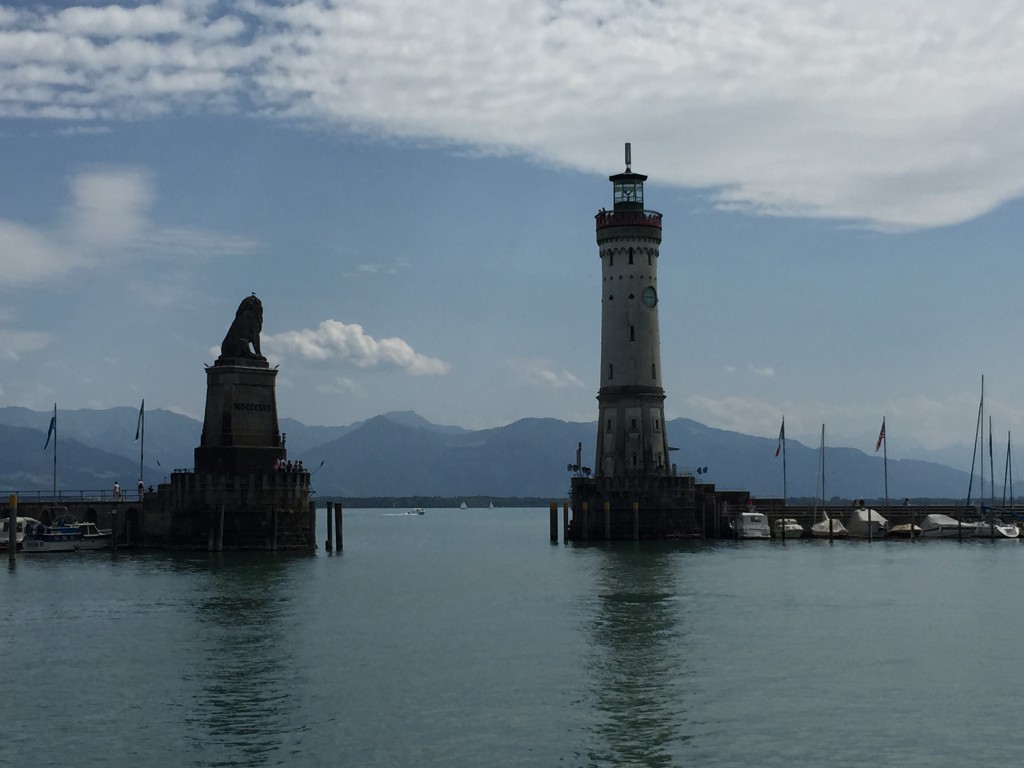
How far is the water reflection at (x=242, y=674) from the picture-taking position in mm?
33656

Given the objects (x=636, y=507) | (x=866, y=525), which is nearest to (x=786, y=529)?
(x=866, y=525)

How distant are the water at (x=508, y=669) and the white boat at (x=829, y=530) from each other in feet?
123

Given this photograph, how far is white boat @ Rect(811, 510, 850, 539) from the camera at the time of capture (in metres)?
118

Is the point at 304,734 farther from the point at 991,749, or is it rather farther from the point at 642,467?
the point at 642,467

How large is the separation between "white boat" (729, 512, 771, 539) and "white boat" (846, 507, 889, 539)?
9.73m

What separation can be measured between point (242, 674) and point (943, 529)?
305ft

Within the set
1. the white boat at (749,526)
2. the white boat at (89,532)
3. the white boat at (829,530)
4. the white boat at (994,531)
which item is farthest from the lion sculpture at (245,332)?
the white boat at (994,531)

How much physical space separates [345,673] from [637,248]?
7292 cm

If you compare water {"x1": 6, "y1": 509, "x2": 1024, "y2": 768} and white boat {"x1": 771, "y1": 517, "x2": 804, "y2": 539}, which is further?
white boat {"x1": 771, "y1": 517, "x2": 804, "y2": 539}

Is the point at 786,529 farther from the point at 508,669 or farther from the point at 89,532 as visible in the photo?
the point at 508,669

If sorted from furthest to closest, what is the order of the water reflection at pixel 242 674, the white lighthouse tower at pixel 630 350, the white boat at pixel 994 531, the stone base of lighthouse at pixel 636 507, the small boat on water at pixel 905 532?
the white boat at pixel 994 531
the small boat on water at pixel 905 532
the white lighthouse tower at pixel 630 350
the stone base of lighthouse at pixel 636 507
the water reflection at pixel 242 674

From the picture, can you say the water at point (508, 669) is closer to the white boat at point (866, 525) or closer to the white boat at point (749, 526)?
the white boat at point (749, 526)

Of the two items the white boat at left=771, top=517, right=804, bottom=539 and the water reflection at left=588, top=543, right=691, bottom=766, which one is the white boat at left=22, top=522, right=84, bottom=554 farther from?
the white boat at left=771, top=517, right=804, bottom=539

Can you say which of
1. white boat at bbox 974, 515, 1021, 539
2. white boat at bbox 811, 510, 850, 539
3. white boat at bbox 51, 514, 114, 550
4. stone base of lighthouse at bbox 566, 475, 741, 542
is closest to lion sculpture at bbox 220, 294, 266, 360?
white boat at bbox 51, 514, 114, 550
